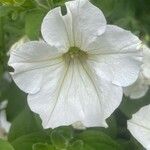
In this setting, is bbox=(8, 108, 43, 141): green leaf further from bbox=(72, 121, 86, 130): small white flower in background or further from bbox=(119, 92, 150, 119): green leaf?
bbox=(119, 92, 150, 119): green leaf

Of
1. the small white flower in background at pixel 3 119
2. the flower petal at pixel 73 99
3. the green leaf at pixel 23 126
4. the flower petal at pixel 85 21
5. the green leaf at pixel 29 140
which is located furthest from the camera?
the small white flower in background at pixel 3 119

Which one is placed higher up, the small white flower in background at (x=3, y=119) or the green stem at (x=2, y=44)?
the green stem at (x=2, y=44)

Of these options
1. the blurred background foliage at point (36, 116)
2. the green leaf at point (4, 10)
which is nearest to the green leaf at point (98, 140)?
the blurred background foliage at point (36, 116)

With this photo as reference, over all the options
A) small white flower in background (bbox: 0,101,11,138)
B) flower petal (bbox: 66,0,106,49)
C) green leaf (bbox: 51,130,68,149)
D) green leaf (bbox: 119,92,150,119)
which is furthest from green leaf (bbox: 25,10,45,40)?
small white flower in background (bbox: 0,101,11,138)

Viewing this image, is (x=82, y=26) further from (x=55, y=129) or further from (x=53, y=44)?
(x=55, y=129)

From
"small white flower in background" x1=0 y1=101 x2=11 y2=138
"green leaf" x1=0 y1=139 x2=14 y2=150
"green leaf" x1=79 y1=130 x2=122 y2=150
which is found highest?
"green leaf" x1=0 y1=139 x2=14 y2=150

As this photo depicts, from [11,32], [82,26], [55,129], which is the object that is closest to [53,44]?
[82,26]

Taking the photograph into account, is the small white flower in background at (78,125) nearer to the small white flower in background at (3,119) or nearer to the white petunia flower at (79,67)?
the white petunia flower at (79,67)
